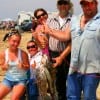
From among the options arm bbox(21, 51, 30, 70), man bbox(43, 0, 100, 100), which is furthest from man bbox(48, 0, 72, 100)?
Answer: man bbox(43, 0, 100, 100)

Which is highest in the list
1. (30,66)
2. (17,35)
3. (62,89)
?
(17,35)

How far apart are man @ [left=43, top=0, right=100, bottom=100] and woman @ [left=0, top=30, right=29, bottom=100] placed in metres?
1.28

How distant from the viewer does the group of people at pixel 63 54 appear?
5277 mm

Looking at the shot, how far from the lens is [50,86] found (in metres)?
6.57

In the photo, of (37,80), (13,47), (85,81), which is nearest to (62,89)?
(37,80)

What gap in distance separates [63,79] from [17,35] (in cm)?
108

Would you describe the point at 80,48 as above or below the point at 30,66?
above

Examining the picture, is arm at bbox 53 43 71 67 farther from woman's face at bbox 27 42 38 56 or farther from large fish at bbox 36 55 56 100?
woman's face at bbox 27 42 38 56

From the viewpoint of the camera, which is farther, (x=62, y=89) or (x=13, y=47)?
(x=62, y=89)

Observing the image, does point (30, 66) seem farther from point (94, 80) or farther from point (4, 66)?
point (94, 80)

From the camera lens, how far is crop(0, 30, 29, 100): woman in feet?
21.7

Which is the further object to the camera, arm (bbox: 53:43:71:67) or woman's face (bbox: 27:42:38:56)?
woman's face (bbox: 27:42:38:56)

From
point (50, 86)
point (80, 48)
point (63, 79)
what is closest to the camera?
point (80, 48)

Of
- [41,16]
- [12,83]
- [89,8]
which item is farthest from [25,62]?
[89,8]
